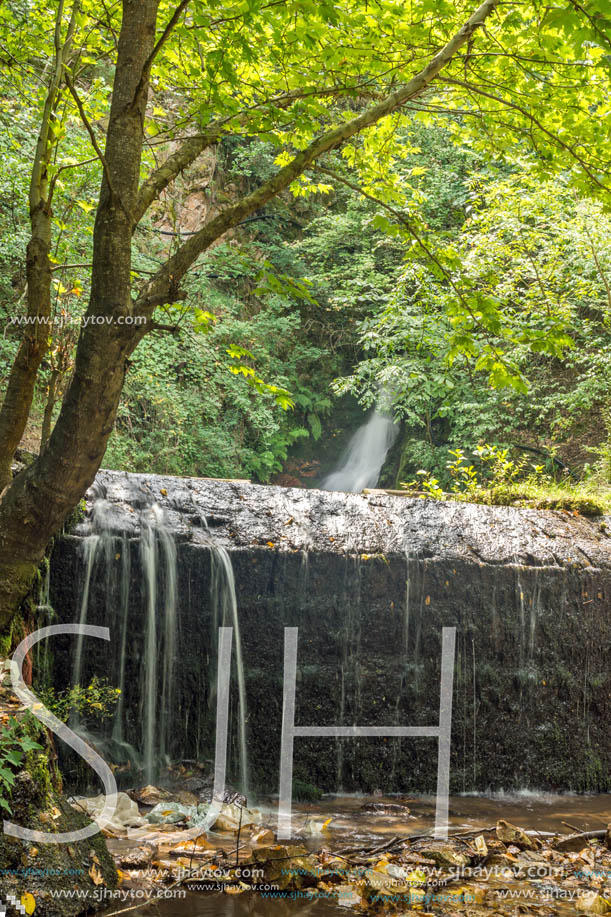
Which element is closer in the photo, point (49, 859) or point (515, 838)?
point (49, 859)

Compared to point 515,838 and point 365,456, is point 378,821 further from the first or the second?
point 365,456

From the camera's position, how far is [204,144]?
4.03 m

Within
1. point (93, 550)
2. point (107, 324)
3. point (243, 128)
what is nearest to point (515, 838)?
point (93, 550)

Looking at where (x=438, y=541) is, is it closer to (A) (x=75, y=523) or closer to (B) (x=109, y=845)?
(A) (x=75, y=523)

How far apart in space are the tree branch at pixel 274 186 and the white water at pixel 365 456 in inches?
399

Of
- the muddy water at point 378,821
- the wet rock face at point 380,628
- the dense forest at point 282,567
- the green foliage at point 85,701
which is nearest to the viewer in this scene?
the muddy water at point 378,821

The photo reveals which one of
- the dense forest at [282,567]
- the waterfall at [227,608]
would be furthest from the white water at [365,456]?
the waterfall at [227,608]

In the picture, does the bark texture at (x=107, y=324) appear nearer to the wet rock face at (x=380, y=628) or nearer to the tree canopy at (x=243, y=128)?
the tree canopy at (x=243, y=128)

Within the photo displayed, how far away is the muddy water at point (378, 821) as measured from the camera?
9.33 ft

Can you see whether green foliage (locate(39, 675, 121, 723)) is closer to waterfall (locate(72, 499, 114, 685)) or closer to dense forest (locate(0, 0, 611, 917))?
dense forest (locate(0, 0, 611, 917))

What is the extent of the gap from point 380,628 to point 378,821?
4.83ft

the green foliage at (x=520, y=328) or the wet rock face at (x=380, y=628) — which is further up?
the green foliage at (x=520, y=328)

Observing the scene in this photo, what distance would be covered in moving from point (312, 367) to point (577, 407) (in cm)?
574

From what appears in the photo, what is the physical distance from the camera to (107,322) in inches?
126
